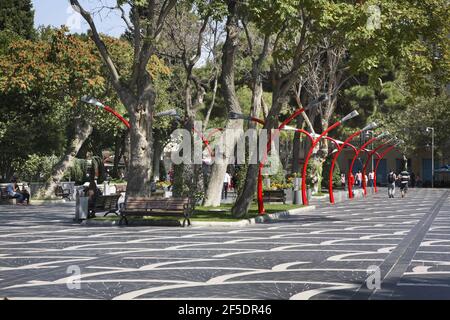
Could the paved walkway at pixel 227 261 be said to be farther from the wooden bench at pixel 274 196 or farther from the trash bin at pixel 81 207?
the wooden bench at pixel 274 196

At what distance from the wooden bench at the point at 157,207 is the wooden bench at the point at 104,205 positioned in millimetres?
1943

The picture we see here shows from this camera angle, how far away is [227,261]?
15.2 meters

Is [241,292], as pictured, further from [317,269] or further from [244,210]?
[244,210]

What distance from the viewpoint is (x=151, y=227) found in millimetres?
25000

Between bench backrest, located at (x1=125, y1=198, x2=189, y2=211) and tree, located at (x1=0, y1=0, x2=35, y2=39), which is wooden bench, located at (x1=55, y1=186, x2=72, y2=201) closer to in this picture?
tree, located at (x1=0, y1=0, x2=35, y2=39)

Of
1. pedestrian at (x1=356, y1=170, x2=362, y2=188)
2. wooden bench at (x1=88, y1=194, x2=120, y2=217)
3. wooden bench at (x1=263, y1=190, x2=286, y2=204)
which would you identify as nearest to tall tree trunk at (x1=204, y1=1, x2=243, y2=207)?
wooden bench at (x1=263, y1=190, x2=286, y2=204)

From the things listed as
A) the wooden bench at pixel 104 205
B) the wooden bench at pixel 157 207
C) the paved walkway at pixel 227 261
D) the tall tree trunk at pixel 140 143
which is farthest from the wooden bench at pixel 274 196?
the wooden bench at pixel 157 207

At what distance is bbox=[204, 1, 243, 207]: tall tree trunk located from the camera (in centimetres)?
3086

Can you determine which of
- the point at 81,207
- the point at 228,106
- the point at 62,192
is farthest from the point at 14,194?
the point at 81,207

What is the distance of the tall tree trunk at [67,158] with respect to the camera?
4581 cm

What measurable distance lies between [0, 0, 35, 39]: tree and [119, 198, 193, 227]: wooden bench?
26709mm

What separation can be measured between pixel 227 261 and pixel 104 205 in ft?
45.8

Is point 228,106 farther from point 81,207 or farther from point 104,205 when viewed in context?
point 81,207

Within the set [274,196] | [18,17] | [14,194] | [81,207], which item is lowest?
[81,207]
